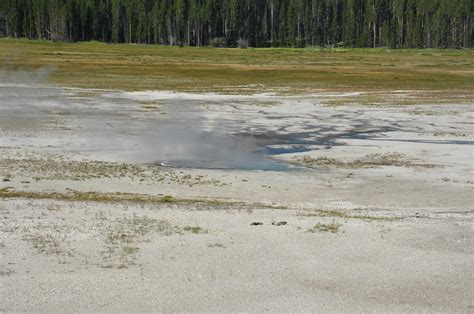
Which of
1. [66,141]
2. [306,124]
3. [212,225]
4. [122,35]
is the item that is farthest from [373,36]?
[212,225]

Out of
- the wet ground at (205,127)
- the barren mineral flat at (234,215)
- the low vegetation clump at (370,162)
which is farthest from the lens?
the wet ground at (205,127)

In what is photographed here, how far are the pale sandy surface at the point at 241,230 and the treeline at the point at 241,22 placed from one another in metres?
138

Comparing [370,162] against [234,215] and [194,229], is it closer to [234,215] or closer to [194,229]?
[234,215]

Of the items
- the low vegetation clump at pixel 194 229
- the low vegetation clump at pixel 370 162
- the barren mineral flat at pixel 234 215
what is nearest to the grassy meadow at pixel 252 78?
the barren mineral flat at pixel 234 215

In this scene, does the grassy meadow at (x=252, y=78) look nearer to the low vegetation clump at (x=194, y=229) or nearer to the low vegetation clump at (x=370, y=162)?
the low vegetation clump at (x=370, y=162)

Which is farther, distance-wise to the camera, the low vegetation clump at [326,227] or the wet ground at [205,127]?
the wet ground at [205,127]

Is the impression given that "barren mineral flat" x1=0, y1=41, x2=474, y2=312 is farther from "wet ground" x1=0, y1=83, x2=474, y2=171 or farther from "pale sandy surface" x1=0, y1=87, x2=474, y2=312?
"wet ground" x1=0, y1=83, x2=474, y2=171

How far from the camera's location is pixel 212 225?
15.9 m

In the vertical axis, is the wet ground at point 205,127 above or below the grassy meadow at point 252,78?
Answer: below

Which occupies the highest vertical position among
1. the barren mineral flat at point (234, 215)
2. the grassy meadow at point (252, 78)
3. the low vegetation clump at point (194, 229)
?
the grassy meadow at point (252, 78)

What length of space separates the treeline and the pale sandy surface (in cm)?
13800

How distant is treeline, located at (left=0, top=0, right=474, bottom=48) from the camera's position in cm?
16300

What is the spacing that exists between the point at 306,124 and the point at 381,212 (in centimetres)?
2097

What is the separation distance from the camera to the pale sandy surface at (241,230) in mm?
11594
